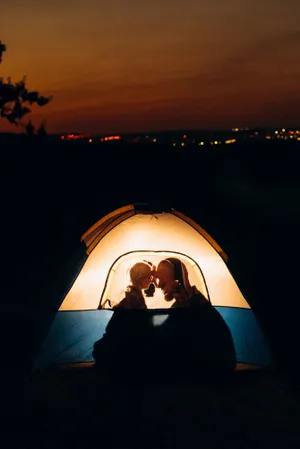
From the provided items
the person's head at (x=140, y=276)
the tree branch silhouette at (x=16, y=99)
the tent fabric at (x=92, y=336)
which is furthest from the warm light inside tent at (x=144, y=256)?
the tree branch silhouette at (x=16, y=99)

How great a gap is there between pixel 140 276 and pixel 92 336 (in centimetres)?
85

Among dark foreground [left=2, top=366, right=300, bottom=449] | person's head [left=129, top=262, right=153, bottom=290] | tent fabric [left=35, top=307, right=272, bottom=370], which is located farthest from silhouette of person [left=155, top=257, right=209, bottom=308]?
dark foreground [left=2, top=366, right=300, bottom=449]

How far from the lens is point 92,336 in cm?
659

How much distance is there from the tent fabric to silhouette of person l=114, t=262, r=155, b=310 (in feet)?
0.84

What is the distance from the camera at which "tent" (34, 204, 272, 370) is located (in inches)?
250

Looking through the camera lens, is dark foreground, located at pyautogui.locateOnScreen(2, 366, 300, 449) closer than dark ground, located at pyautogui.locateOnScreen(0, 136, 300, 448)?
Yes

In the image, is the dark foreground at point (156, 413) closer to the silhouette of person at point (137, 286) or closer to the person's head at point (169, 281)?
the silhouette of person at point (137, 286)

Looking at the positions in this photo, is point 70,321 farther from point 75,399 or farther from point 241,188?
point 241,188

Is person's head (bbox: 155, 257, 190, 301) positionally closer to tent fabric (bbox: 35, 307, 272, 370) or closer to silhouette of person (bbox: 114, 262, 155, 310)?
silhouette of person (bbox: 114, 262, 155, 310)

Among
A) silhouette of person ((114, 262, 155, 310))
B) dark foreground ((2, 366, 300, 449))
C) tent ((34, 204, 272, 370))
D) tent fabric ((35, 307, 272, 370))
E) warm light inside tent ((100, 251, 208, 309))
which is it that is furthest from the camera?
warm light inside tent ((100, 251, 208, 309))

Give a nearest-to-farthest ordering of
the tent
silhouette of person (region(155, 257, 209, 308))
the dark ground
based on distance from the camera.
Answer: the dark ground, the tent, silhouette of person (region(155, 257, 209, 308))

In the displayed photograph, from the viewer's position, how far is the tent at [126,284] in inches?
250

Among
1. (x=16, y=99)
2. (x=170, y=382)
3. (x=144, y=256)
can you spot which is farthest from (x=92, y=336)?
(x=16, y=99)

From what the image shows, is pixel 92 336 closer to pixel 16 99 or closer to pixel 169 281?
pixel 169 281
